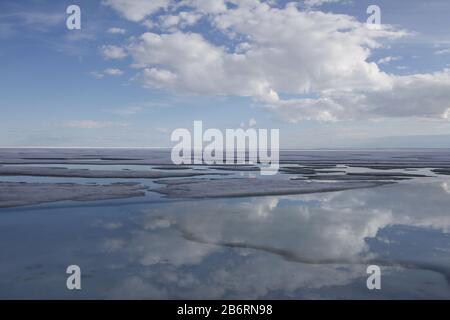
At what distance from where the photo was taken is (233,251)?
8.46 m

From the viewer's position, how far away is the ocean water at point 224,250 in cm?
645

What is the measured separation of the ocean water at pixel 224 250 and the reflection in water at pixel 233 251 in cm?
2

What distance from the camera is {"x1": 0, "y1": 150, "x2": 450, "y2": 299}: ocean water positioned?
6.45 meters

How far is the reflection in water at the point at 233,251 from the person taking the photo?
648cm

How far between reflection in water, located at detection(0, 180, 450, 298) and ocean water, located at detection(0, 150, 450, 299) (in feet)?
0.07

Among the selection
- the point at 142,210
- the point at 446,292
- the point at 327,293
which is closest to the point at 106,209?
the point at 142,210

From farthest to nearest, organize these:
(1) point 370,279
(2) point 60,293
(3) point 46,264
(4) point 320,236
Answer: (4) point 320,236 < (3) point 46,264 < (1) point 370,279 < (2) point 60,293

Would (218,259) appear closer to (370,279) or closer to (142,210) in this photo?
(370,279)

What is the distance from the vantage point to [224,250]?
8531 mm

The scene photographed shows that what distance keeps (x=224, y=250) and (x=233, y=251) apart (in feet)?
0.67

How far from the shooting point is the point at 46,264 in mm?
7543

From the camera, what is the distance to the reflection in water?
6.48 metres
